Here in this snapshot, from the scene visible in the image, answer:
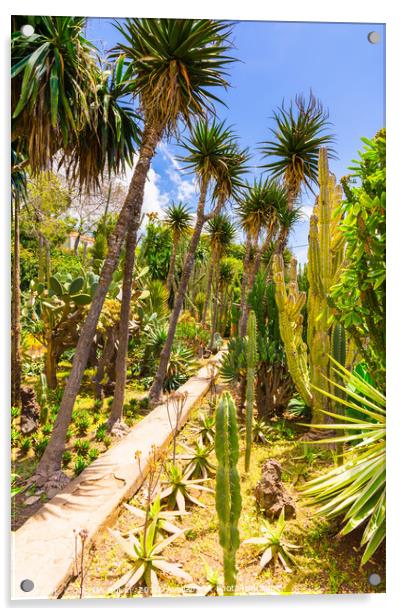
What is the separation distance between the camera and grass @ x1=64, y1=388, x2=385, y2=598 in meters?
1.99

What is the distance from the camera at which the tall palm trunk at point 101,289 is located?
9.30 feet

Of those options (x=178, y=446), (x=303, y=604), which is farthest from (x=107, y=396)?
(x=303, y=604)

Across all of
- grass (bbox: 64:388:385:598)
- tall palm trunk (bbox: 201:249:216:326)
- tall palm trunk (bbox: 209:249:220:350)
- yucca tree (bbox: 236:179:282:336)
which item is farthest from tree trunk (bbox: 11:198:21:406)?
tall palm trunk (bbox: 209:249:220:350)

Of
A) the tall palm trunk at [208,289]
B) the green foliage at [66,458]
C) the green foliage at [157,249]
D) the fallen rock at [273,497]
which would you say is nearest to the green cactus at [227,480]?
the fallen rock at [273,497]

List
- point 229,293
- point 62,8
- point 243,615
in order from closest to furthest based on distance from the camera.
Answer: point 243,615
point 62,8
point 229,293

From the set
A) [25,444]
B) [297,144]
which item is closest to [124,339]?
[25,444]

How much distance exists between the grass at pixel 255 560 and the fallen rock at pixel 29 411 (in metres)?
0.88

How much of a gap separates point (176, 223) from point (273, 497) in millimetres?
2228

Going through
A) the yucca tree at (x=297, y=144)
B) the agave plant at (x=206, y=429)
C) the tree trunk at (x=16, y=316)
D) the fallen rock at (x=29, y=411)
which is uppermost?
the yucca tree at (x=297, y=144)

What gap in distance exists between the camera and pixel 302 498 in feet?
8.05

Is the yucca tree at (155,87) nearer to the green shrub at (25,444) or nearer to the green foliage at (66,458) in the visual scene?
the green shrub at (25,444)

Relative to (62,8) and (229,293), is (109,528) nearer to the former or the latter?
(62,8)

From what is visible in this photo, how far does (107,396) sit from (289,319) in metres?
2.00

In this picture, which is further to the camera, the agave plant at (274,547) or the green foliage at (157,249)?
the green foliage at (157,249)
